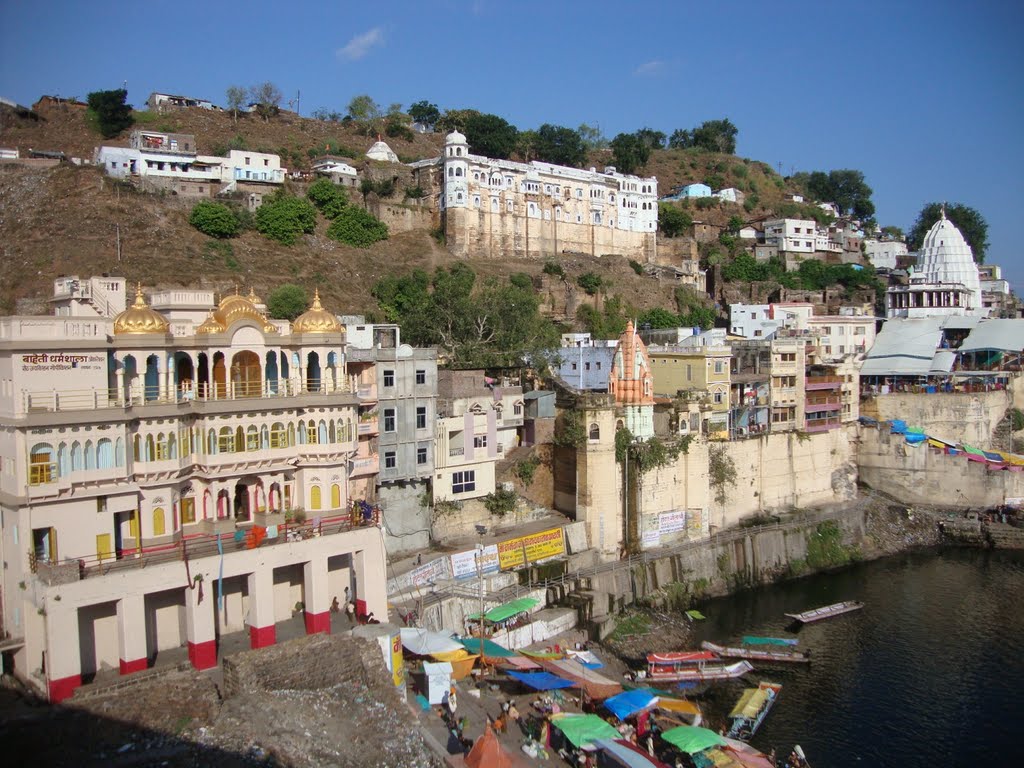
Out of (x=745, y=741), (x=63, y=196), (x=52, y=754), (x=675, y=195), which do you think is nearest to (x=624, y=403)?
(x=745, y=741)

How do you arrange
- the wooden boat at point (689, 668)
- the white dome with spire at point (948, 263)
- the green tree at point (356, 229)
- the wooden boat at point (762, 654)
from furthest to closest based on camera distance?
1. the white dome with spire at point (948, 263)
2. the green tree at point (356, 229)
3. the wooden boat at point (762, 654)
4. the wooden boat at point (689, 668)

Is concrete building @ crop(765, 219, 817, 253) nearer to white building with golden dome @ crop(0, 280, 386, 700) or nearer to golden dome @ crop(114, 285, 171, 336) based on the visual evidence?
white building with golden dome @ crop(0, 280, 386, 700)

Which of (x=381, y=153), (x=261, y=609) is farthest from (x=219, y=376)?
(x=381, y=153)

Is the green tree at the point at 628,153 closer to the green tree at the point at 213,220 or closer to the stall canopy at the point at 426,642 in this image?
the green tree at the point at 213,220

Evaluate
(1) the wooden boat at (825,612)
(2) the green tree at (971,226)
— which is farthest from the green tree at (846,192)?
(1) the wooden boat at (825,612)

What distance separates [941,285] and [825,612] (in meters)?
40.7

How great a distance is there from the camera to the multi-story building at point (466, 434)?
31.5 m

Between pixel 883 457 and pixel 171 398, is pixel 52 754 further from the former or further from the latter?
pixel 883 457

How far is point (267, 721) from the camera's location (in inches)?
715

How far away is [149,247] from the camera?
55031 mm

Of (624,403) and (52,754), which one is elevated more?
(624,403)

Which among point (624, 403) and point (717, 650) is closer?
point (717, 650)

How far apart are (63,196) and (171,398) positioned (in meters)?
42.1

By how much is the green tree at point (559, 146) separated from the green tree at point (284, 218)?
3819 cm
